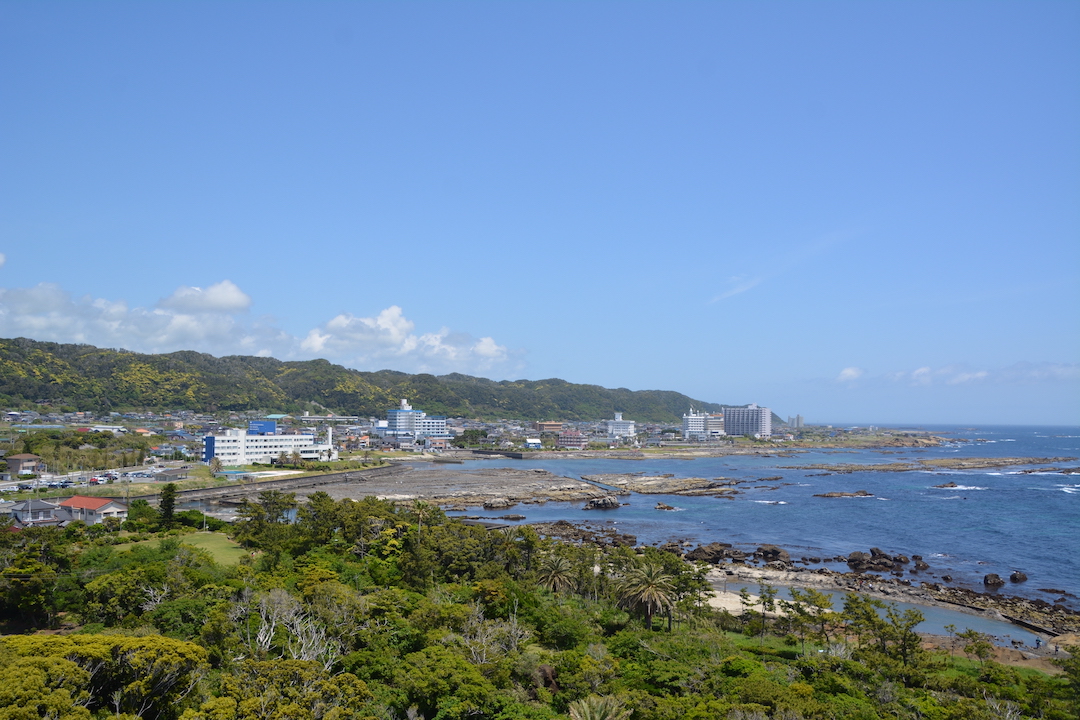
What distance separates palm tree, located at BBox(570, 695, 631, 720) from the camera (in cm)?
1238

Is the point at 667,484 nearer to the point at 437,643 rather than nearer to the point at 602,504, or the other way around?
the point at 602,504

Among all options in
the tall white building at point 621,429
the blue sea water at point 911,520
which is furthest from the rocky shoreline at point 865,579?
the tall white building at point 621,429

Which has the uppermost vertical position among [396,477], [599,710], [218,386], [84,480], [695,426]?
[218,386]

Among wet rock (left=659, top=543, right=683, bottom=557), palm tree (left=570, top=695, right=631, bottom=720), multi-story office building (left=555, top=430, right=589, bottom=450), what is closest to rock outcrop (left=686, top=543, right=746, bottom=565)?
wet rock (left=659, top=543, right=683, bottom=557)

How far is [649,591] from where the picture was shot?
20.8 m

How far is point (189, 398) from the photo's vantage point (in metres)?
122

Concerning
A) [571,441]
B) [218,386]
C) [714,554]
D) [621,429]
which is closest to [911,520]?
[714,554]

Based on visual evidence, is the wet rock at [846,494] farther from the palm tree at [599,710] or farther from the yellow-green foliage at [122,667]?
the yellow-green foliage at [122,667]

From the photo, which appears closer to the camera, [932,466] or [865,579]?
[865,579]

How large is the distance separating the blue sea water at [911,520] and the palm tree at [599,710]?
2565cm

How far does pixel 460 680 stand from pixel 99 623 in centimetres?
1078

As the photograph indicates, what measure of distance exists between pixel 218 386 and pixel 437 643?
131134mm

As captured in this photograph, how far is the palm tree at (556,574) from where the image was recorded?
23703 millimetres

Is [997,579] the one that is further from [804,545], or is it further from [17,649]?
[17,649]
